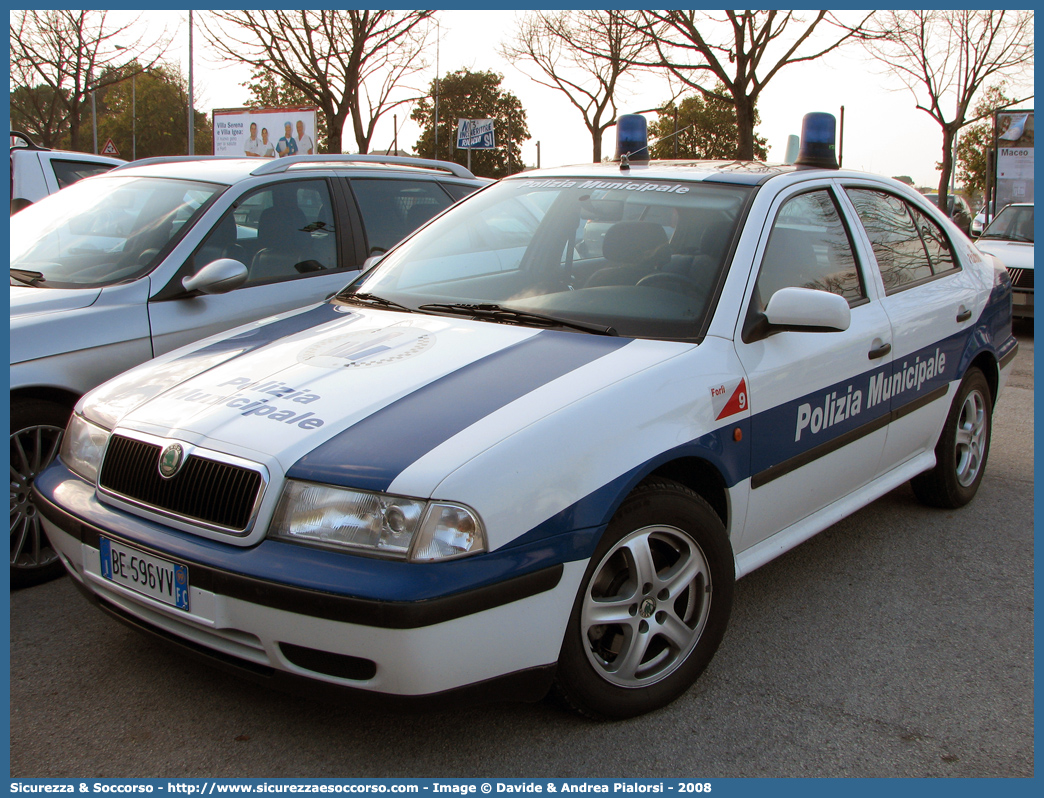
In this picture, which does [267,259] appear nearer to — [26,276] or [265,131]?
[26,276]

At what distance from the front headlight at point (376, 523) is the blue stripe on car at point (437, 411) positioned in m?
0.04

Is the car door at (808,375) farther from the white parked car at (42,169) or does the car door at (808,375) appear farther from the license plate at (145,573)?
the white parked car at (42,169)

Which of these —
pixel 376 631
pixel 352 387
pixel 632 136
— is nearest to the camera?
pixel 376 631

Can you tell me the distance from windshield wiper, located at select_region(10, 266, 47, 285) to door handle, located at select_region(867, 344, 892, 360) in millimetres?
3463

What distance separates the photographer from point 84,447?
287cm

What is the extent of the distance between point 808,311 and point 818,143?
153cm

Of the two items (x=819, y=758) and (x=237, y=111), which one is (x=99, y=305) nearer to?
(x=819, y=758)

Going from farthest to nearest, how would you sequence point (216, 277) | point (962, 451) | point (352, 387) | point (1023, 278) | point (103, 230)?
point (1023, 278), point (962, 451), point (103, 230), point (216, 277), point (352, 387)

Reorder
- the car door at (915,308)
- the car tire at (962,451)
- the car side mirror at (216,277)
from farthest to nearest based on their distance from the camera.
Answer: the car tire at (962,451) < the car side mirror at (216,277) < the car door at (915,308)

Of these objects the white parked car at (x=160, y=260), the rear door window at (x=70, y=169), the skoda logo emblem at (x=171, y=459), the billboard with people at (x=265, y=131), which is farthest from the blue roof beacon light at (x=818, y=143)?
the billboard with people at (x=265, y=131)

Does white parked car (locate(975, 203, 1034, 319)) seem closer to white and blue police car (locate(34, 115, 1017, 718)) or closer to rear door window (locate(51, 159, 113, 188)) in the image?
white and blue police car (locate(34, 115, 1017, 718))

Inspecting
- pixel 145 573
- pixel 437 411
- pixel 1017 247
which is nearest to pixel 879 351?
pixel 437 411

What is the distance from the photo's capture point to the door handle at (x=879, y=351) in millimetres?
3536

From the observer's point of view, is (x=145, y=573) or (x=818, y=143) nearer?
(x=145, y=573)
